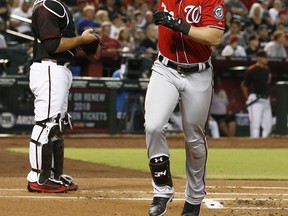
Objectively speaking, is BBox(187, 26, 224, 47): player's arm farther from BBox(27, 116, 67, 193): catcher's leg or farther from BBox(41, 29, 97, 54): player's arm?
BBox(27, 116, 67, 193): catcher's leg

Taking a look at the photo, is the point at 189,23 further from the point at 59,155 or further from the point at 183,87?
the point at 59,155

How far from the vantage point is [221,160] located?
14.4m

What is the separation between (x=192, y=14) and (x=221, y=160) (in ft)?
24.9

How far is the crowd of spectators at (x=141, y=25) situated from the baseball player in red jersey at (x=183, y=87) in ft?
34.9

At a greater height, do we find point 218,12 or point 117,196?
point 218,12

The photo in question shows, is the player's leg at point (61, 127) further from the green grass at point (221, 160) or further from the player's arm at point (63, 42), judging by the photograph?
the green grass at point (221, 160)

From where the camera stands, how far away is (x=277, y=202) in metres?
Result: 8.20

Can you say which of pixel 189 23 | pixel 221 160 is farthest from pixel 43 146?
pixel 221 160

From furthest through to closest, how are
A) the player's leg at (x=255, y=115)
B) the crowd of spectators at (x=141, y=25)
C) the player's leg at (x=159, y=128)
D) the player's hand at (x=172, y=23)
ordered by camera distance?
the player's leg at (x=255, y=115) → the crowd of spectators at (x=141, y=25) → the player's leg at (x=159, y=128) → the player's hand at (x=172, y=23)

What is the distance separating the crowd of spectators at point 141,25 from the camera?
1920cm

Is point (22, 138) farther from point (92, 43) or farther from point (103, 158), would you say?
point (92, 43)

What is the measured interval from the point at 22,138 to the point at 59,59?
9095 mm

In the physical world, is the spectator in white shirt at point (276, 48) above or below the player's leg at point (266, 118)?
above

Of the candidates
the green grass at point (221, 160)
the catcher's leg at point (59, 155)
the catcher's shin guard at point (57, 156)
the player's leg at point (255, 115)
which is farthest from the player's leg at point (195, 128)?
the player's leg at point (255, 115)
